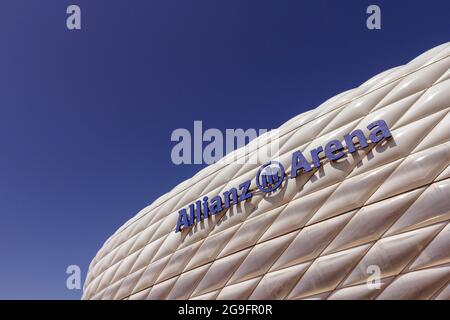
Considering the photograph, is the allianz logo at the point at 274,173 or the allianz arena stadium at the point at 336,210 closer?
the allianz arena stadium at the point at 336,210

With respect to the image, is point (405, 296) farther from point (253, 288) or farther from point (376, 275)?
point (253, 288)

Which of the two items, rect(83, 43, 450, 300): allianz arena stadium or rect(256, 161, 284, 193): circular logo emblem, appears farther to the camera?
rect(256, 161, 284, 193): circular logo emblem

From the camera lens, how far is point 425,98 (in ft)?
25.9

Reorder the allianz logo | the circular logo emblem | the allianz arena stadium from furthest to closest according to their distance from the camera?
the circular logo emblem < the allianz logo < the allianz arena stadium

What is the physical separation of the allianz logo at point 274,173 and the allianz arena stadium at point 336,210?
1.2 inches

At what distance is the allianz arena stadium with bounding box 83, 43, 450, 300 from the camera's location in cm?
667

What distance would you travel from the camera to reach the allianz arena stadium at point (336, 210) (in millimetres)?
6672

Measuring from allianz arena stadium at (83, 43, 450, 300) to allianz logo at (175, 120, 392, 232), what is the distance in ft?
0.10

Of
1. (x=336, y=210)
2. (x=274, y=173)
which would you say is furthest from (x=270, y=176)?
(x=336, y=210)

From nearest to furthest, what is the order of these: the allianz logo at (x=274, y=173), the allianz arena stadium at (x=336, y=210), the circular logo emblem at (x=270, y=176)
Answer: the allianz arena stadium at (x=336, y=210) → the allianz logo at (x=274, y=173) → the circular logo emblem at (x=270, y=176)

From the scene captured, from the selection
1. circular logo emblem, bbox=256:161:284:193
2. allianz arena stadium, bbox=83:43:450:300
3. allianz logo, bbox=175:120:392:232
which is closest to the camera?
allianz arena stadium, bbox=83:43:450:300

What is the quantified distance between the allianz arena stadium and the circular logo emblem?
36mm
